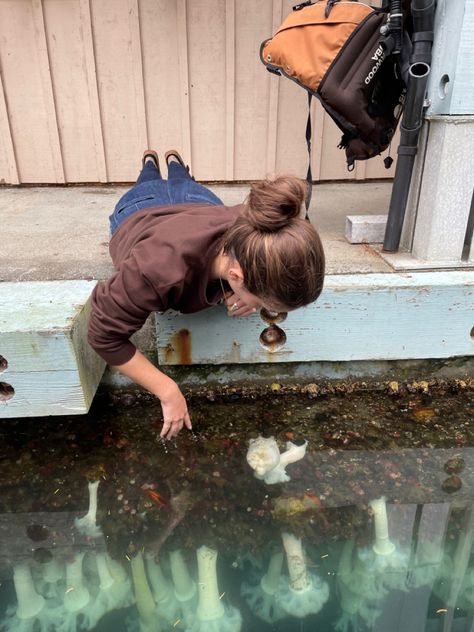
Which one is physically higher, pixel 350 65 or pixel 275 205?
Answer: pixel 350 65

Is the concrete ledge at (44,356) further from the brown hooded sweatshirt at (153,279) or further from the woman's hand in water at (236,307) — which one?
the woman's hand in water at (236,307)

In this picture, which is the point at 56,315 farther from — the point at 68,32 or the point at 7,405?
the point at 68,32

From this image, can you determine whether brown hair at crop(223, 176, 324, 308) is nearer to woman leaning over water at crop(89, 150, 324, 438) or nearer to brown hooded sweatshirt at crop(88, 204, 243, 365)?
woman leaning over water at crop(89, 150, 324, 438)

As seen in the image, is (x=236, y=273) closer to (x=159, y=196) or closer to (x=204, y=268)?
(x=204, y=268)

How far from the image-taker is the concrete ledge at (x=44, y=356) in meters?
1.52

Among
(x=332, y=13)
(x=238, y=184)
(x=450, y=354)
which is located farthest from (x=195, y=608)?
(x=238, y=184)

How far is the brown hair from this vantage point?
3.95 feet

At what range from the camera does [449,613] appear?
1302mm

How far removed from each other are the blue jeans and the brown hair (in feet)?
2.52

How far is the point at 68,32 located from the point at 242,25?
1042mm

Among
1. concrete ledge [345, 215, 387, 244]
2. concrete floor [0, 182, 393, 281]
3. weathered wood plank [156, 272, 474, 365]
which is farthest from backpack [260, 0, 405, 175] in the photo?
weathered wood plank [156, 272, 474, 365]

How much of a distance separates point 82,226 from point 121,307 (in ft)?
4.70

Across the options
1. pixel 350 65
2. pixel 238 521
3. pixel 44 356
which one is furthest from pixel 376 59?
pixel 238 521

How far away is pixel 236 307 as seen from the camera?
5.53 ft
